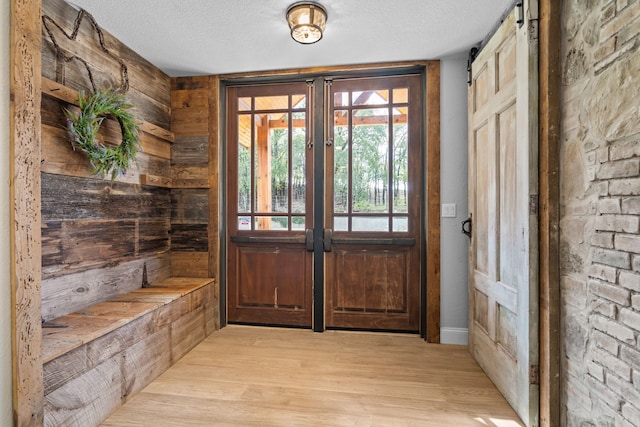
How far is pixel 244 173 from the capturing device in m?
2.96

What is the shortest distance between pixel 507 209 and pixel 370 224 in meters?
1.14

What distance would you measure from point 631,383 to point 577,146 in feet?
3.03

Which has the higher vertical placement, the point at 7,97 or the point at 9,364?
the point at 7,97

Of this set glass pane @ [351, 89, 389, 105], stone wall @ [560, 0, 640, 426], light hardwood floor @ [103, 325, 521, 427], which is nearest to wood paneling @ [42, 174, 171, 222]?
light hardwood floor @ [103, 325, 521, 427]

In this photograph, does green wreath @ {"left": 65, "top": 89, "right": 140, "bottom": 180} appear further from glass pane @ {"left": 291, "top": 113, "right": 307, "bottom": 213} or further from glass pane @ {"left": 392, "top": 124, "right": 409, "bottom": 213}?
glass pane @ {"left": 392, "top": 124, "right": 409, "bottom": 213}

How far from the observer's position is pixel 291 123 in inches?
113

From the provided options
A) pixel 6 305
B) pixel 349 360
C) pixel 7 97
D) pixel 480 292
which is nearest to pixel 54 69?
pixel 7 97

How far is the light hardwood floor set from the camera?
5.52 feet

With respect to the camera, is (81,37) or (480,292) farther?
(480,292)

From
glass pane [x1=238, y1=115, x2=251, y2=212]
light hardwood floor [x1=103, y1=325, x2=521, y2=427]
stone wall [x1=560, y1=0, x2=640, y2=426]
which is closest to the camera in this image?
stone wall [x1=560, y1=0, x2=640, y2=426]

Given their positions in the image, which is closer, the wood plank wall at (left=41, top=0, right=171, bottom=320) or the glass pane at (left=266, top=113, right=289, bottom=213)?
the wood plank wall at (left=41, top=0, right=171, bottom=320)

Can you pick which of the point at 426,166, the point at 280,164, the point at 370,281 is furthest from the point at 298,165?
the point at 370,281

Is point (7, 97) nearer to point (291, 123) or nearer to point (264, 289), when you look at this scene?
point (291, 123)

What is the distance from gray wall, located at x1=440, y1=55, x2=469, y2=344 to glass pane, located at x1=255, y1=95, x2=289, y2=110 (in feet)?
4.41
